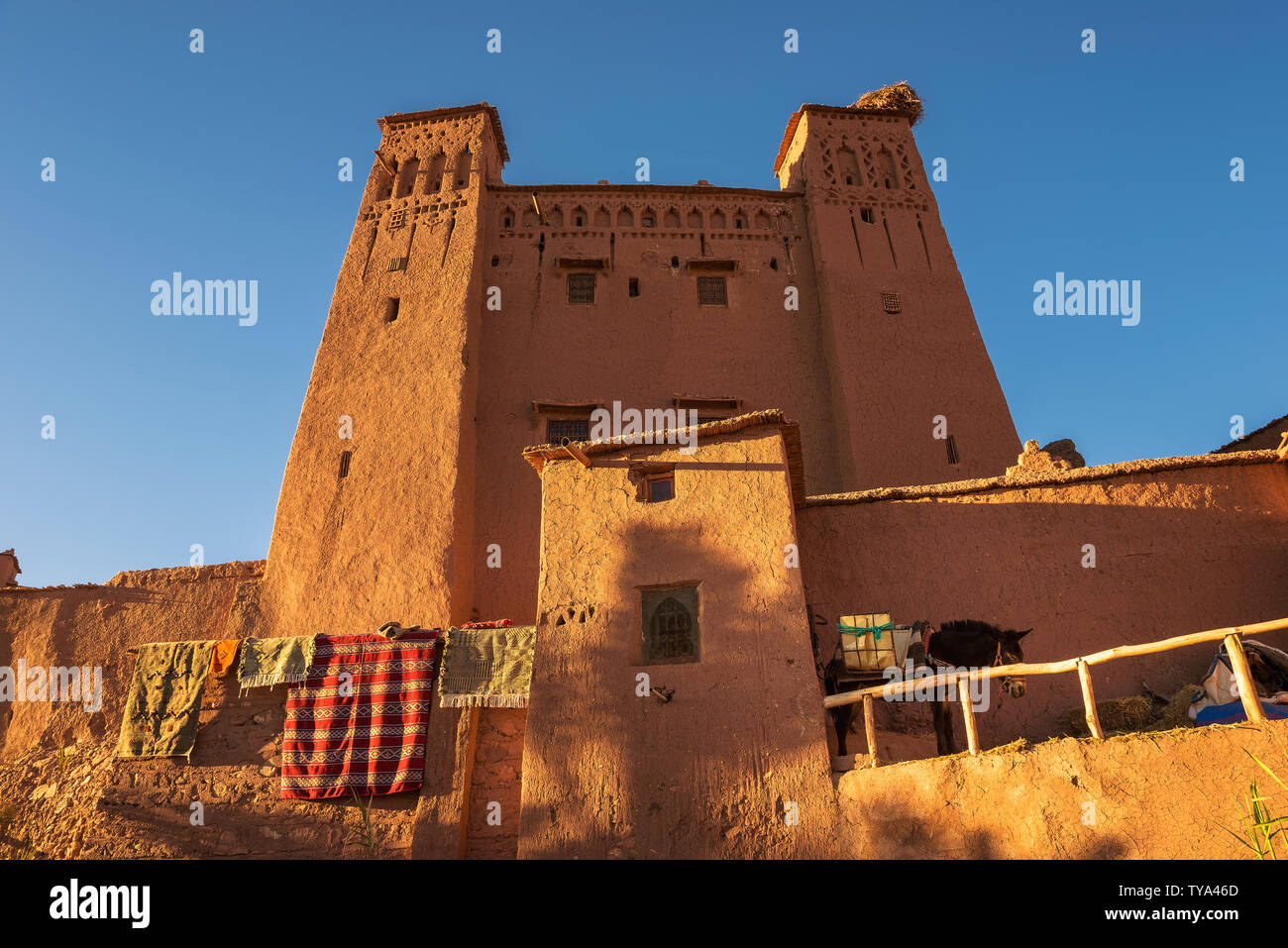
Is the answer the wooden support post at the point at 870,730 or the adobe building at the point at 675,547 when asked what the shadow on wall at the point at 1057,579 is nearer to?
the adobe building at the point at 675,547

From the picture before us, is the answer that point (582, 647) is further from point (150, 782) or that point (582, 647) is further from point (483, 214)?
point (483, 214)

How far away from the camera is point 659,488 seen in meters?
10.4

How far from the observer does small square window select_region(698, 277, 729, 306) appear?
1723 centimetres

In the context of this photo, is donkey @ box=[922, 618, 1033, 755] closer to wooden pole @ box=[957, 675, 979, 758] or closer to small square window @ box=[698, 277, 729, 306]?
wooden pole @ box=[957, 675, 979, 758]

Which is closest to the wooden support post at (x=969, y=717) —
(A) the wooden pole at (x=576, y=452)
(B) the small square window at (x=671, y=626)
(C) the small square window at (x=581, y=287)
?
(B) the small square window at (x=671, y=626)

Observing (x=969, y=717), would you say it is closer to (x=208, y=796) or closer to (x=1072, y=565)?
(x=1072, y=565)

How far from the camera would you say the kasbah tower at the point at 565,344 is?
46.0 feet

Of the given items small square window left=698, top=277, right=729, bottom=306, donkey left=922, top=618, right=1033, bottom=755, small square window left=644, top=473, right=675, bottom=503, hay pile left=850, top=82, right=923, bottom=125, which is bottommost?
donkey left=922, top=618, right=1033, bottom=755

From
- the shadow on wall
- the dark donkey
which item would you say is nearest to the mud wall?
the dark donkey

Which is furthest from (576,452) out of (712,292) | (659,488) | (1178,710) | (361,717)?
→ (712,292)

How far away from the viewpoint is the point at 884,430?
50.5 feet

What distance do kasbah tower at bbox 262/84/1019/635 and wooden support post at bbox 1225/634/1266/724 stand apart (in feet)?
26.9

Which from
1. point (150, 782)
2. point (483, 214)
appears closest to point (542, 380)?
point (483, 214)

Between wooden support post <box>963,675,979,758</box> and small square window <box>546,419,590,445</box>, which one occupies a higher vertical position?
small square window <box>546,419,590,445</box>
